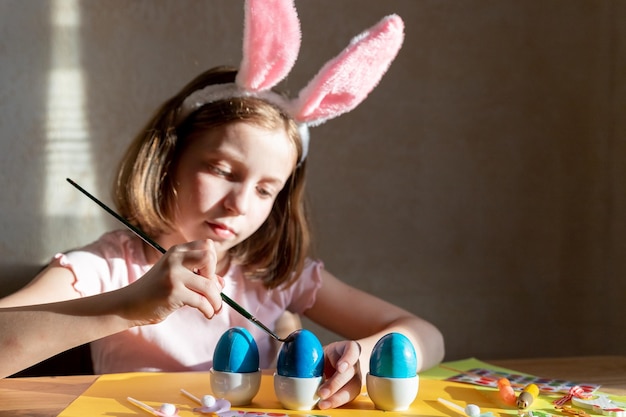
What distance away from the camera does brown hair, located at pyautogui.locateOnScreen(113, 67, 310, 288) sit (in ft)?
4.31

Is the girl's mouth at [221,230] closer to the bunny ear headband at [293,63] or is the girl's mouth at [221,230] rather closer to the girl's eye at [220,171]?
the girl's eye at [220,171]

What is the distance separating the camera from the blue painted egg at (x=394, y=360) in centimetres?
91

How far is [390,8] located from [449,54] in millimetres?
187

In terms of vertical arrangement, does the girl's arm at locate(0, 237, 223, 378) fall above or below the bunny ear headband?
below

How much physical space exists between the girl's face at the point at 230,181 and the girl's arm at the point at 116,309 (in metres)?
0.30

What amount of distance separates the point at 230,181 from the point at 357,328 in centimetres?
38

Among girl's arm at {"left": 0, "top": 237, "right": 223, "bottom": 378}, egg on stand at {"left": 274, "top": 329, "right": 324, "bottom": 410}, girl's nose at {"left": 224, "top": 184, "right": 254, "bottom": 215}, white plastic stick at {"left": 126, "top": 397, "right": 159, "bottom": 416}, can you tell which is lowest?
white plastic stick at {"left": 126, "top": 397, "right": 159, "bottom": 416}

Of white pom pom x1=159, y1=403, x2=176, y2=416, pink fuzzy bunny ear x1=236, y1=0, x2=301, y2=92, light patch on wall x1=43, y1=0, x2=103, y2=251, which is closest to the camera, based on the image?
white pom pom x1=159, y1=403, x2=176, y2=416

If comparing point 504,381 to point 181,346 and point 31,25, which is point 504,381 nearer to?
point 181,346

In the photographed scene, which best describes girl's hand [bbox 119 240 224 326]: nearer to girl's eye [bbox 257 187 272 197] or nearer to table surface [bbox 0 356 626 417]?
table surface [bbox 0 356 626 417]

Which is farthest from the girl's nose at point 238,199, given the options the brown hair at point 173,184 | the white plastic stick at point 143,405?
the white plastic stick at point 143,405

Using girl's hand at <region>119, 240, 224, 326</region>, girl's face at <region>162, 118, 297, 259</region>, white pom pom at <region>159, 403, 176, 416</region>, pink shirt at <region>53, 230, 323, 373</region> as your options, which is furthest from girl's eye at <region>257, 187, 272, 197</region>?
white pom pom at <region>159, 403, 176, 416</region>

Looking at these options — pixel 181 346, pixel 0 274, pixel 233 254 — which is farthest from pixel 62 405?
pixel 0 274

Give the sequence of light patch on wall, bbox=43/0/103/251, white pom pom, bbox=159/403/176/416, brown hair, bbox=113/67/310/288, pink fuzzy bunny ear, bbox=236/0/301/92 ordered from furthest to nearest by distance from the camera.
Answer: light patch on wall, bbox=43/0/103/251 → brown hair, bbox=113/67/310/288 → pink fuzzy bunny ear, bbox=236/0/301/92 → white pom pom, bbox=159/403/176/416
